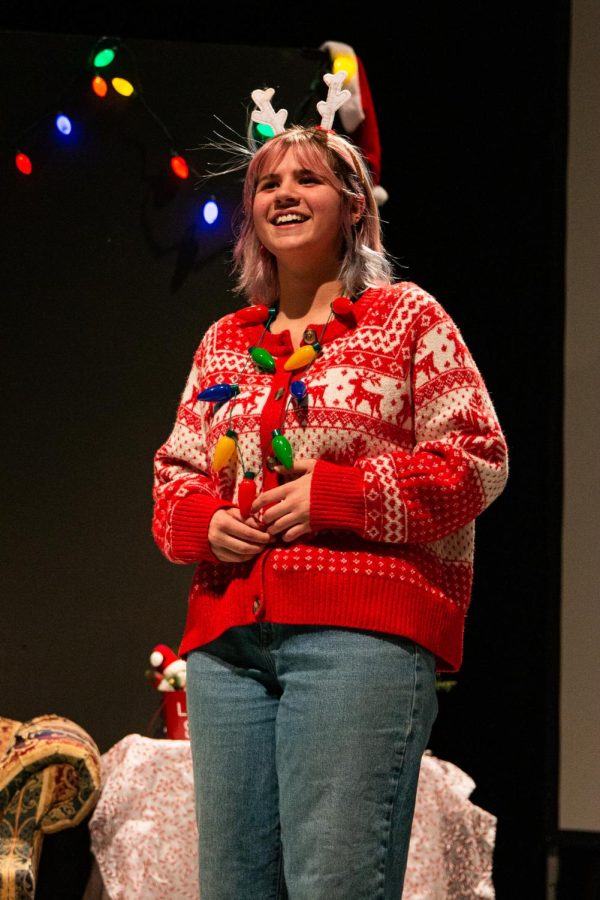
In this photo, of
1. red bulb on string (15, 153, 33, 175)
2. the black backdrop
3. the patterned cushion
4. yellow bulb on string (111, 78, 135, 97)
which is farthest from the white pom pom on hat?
yellow bulb on string (111, 78, 135, 97)

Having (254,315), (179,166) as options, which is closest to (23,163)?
(179,166)

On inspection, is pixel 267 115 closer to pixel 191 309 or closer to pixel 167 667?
pixel 191 309

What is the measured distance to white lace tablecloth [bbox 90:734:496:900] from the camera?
7.80ft

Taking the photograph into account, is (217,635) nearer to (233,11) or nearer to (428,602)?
(428,602)

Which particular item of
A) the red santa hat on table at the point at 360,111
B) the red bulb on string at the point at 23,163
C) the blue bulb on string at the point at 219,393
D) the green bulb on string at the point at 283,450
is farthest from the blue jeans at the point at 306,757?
the red bulb on string at the point at 23,163

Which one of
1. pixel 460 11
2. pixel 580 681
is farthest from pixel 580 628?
pixel 460 11

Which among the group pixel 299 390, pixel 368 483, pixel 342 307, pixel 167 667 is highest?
pixel 342 307

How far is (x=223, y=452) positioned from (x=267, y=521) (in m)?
0.14

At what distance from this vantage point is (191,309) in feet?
9.87

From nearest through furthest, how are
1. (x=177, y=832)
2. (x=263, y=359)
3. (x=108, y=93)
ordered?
(x=263, y=359) → (x=177, y=832) → (x=108, y=93)

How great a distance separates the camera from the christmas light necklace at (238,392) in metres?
1.49

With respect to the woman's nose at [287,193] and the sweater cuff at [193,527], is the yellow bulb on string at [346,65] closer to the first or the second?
the woman's nose at [287,193]

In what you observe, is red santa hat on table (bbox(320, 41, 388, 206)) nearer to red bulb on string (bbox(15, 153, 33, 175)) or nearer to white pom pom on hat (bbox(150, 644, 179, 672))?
red bulb on string (bbox(15, 153, 33, 175))

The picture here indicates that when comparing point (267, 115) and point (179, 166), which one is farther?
point (179, 166)
